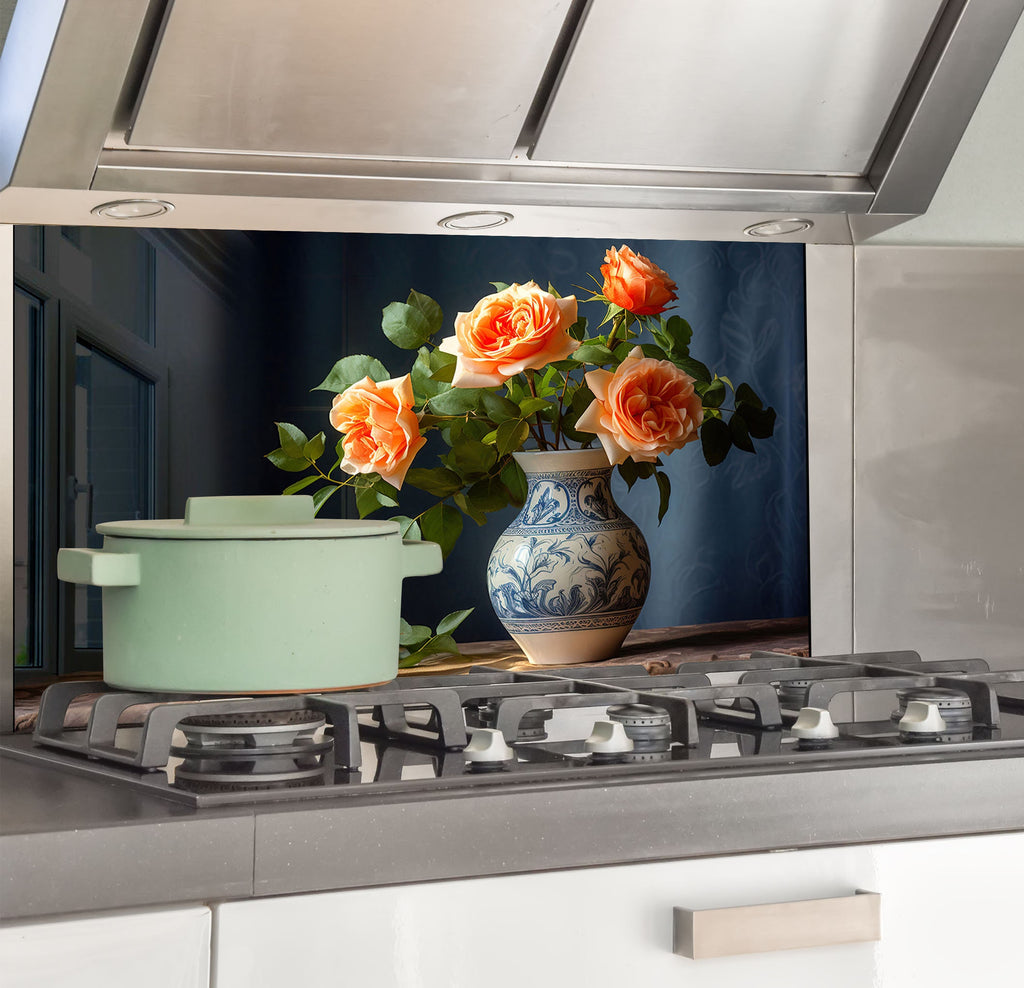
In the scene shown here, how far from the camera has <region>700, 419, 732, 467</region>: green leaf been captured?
1655 millimetres

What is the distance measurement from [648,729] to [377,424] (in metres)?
0.62

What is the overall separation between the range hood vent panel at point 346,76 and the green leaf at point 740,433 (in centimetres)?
56

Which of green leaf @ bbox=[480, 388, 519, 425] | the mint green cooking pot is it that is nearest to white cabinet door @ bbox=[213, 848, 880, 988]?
the mint green cooking pot

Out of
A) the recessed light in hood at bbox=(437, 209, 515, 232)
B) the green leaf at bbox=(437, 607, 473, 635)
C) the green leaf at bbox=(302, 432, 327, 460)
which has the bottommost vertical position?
the green leaf at bbox=(437, 607, 473, 635)

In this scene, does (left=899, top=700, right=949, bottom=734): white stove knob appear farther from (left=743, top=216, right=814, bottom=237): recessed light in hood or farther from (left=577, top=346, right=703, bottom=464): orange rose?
(left=743, top=216, right=814, bottom=237): recessed light in hood

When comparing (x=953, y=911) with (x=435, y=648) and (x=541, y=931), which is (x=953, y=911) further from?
(x=435, y=648)

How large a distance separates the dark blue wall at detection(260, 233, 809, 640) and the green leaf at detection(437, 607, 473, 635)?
0.03m

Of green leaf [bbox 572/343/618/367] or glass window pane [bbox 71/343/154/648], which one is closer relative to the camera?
glass window pane [bbox 71/343/154/648]

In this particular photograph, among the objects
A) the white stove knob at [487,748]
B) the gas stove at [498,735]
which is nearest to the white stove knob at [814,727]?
the gas stove at [498,735]

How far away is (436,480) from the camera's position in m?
1.54

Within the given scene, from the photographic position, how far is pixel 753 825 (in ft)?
2.75

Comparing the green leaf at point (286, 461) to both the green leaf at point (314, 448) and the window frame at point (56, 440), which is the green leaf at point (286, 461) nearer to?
the green leaf at point (314, 448)

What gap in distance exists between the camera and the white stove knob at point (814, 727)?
98 cm

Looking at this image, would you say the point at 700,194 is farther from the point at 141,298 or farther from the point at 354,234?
the point at 141,298
